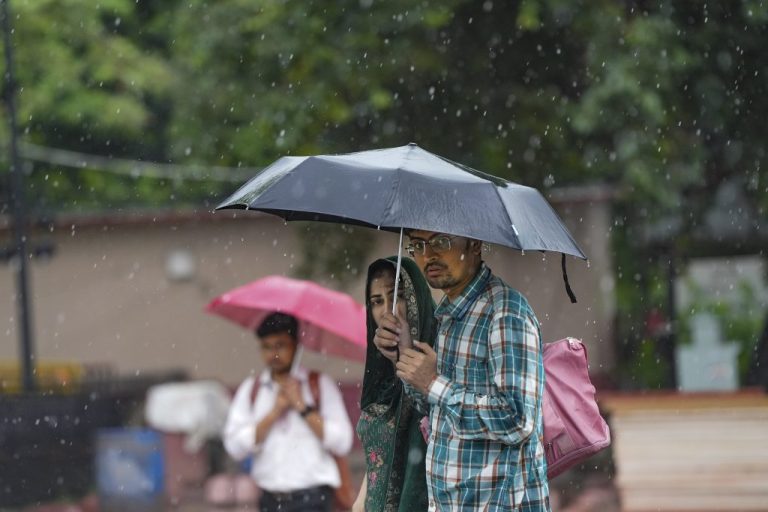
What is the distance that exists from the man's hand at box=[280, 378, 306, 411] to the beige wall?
9.55 metres

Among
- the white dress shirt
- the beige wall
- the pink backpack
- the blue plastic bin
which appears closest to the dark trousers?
the white dress shirt

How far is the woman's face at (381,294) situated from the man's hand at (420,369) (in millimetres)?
328

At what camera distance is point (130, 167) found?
22891 mm

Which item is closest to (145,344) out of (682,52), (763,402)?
(682,52)

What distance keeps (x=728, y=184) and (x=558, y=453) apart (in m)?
11.8

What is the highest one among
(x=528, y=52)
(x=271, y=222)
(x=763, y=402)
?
(x=528, y=52)

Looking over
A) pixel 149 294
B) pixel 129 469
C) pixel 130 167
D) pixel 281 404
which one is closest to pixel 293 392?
pixel 281 404

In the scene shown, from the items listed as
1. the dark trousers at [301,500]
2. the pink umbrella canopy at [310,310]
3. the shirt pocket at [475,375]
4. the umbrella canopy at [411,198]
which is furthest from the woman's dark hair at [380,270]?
the dark trousers at [301,500]

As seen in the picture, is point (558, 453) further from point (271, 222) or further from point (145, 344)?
point (145, 344)

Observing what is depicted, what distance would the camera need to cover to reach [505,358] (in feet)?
11.6

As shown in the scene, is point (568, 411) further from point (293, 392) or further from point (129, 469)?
point (129, 469)

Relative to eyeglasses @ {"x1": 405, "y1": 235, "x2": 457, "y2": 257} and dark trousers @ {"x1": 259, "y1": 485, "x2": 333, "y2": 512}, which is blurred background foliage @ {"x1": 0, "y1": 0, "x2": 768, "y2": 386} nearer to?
dark trousers @ {"x1": 259, "y1": 485, "x2": 333, "y2": 512}

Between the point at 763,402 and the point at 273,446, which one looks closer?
the point at 273,446

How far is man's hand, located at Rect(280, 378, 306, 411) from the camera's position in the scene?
582 centimetres
